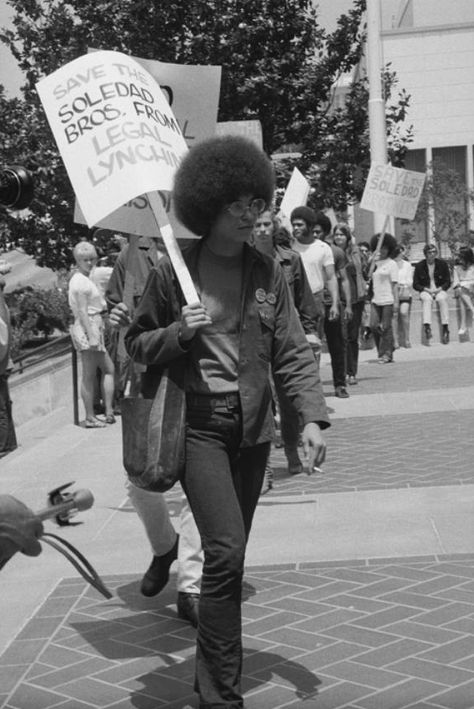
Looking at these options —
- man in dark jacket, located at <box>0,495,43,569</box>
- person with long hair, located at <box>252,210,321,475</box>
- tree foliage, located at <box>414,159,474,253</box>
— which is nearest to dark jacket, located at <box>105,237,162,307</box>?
person with long hair, located at <box>252,210,321,475</box>

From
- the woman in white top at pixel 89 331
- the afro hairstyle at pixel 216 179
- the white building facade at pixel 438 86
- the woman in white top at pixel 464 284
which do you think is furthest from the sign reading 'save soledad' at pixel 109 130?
the white building facade at pixel 438 86

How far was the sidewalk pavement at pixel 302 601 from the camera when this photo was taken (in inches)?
177

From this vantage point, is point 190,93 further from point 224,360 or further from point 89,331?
point 89,331

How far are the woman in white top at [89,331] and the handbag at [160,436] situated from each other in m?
8.00

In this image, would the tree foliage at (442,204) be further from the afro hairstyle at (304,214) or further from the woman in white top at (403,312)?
the afro hairstyle at (304,214)

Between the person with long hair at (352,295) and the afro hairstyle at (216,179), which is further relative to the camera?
the person with long hair at (352,295)

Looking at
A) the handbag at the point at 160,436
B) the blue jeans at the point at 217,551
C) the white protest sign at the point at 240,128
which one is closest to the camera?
the blue jeans at the point at 217,551

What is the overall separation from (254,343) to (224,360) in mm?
119

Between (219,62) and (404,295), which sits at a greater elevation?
(219,62)

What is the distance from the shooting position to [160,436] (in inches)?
163

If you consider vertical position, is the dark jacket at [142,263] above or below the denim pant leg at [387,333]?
above

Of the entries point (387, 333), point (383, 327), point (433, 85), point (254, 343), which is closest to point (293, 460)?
point (254, 343)

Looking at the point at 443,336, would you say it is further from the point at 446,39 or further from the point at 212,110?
the point at 446,39

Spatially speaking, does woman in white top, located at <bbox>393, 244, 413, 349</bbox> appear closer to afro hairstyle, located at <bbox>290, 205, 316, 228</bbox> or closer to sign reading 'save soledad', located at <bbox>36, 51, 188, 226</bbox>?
afro hairstyle, located at <bbox>290, 205, 316, 228</bbox>
